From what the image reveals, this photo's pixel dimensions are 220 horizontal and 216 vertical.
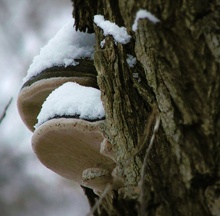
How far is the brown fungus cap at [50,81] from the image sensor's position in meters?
1.69

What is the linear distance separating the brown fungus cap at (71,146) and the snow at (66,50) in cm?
23

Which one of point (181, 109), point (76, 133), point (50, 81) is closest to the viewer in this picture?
point (181, 109)

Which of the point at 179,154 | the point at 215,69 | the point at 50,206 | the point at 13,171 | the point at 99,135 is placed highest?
the point at 13,171

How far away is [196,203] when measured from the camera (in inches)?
48.2

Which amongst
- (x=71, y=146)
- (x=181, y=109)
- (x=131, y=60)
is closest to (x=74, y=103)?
(x=71, y=146)

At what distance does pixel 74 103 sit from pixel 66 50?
0.74ft

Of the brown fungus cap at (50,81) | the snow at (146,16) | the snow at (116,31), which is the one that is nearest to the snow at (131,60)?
the snow at (116,31)

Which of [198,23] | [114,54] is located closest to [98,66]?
[114,54]

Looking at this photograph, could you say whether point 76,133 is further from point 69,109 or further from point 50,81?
point 50,81

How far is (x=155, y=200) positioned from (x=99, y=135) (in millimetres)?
348

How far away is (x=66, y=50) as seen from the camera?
1.78 m

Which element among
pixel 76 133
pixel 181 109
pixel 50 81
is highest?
pixel 50 81

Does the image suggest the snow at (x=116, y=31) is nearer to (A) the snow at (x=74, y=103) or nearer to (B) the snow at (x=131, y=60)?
(B) the snow at (x=131, y=60)

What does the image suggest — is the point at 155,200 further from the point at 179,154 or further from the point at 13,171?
the point at 13,171
